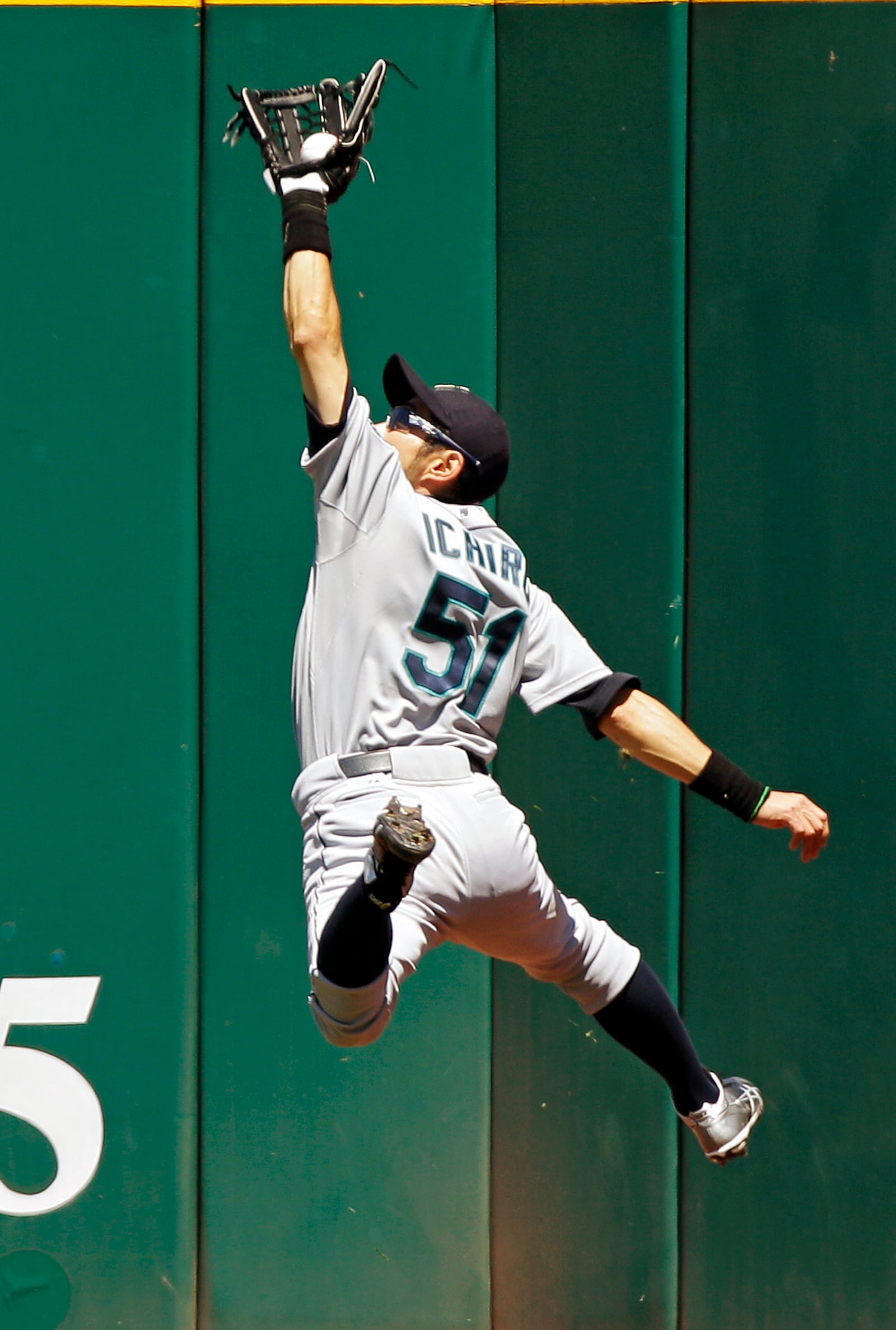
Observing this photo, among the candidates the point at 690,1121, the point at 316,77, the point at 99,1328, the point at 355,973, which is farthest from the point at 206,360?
the point at 99,1328

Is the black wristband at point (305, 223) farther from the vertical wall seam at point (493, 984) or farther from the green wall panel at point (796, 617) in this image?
the green wall panel at point (796, 617)

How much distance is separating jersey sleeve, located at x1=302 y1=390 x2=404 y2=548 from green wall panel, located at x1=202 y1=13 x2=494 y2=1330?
88 cm

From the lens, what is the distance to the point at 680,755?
2814 millimetres

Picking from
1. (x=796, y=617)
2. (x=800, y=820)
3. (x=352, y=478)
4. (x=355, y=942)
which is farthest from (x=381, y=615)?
(x=796, y=617)

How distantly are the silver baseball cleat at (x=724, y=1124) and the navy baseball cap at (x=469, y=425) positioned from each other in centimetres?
128

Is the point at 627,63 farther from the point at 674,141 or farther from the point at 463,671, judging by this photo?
the point at 463,671

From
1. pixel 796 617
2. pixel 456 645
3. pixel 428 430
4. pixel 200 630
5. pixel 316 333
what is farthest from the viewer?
pixel 200 630

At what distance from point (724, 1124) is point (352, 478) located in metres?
1.48

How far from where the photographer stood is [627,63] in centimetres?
333

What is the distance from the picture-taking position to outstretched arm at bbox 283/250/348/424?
97.0 inches

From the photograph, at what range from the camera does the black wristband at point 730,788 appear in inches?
110

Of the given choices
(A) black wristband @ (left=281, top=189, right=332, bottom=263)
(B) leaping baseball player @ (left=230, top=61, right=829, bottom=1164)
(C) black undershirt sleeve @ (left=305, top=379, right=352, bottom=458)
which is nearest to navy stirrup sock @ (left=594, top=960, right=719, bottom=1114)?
(B) leaping baseball player @ (left=230, top=61, right=829, bottom=1164)

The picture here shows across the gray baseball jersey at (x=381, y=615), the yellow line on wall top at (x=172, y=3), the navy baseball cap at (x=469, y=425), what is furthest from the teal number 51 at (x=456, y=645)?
the yellow line on wall top at (x=172, y=3)

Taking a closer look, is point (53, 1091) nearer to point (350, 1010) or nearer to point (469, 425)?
point (350, 1010)
